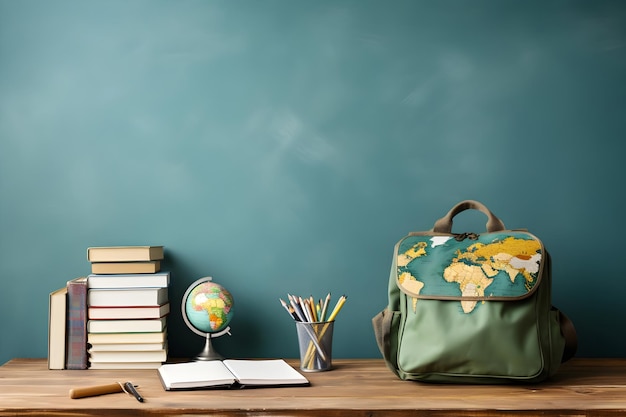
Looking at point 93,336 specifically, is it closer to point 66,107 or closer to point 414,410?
point 66,107

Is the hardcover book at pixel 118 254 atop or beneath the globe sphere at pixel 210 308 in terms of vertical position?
atop

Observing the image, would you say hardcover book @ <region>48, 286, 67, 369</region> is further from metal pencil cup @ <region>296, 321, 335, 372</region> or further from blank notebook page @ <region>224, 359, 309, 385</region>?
metal pencil cup @ <region>296, 321, 335, 372</region>

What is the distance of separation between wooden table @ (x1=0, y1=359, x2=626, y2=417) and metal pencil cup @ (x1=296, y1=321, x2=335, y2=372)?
32 millimetres

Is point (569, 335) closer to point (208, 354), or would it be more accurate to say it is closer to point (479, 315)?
point (479, 315)

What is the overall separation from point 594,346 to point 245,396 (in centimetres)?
112

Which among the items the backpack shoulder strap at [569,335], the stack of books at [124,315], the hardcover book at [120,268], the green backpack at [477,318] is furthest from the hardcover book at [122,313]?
the backpack shoulder strap at [569,335]

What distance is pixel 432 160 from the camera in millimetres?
2008

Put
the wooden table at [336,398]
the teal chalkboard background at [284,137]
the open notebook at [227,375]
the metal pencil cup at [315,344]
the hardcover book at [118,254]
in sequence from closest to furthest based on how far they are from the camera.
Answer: the wooden table at [336,398] → the open notebook at [227,375] → the metal pencil cup at [315,344] → the hardcover book at [118,254] → the teal chalkboard background at [284,137]

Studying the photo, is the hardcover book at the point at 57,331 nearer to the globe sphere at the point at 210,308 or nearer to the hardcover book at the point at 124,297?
the hardcover book at the point at 124,297

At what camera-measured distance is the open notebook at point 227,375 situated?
1521 millimetres

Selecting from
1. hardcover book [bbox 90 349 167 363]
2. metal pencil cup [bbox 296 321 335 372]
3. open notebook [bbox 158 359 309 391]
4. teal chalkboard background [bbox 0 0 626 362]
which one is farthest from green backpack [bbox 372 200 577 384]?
hardcover book [bbox 90 349 167 363]

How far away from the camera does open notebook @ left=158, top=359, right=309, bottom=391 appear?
59.9 inches

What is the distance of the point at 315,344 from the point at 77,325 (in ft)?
2.13

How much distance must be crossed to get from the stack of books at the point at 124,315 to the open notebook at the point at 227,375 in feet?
0.29
